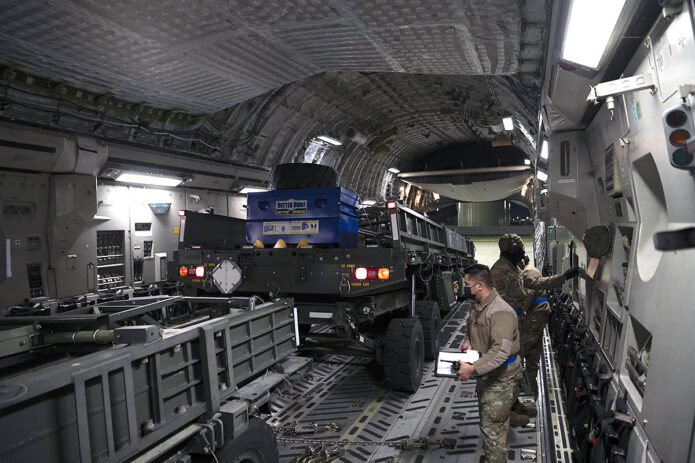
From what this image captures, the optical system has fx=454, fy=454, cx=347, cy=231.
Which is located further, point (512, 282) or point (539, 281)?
point (512, 282)

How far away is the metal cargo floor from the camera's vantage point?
413 centimetres

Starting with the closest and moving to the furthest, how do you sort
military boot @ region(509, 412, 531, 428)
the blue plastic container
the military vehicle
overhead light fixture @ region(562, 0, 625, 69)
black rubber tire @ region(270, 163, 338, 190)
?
overhead light fixture @ region(562, 0, 625, 69)
military boot @ region(509, 412, 531, 428)
the military vehicle
the blue plastic container
black rubber tire @ region(270, 163, 338, 190)

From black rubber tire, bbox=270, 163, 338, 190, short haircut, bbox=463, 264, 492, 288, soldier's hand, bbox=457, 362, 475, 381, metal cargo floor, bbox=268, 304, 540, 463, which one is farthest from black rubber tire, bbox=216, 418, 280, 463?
black rubber tire, bbox=270, 163, 338, 190

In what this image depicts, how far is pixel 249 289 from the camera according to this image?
5.57m

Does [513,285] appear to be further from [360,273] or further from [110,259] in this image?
[110,259]

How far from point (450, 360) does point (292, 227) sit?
2937mm

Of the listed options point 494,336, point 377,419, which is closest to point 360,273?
point 377,419

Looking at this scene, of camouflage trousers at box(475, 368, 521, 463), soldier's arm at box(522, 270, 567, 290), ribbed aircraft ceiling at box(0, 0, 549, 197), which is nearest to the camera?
camouflage trousers at box(475, 368, 521, 463)

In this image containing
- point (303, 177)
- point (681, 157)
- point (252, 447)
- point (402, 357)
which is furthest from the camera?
point (303, 177)

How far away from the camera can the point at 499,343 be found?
3.45 m

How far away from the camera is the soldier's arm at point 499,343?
11.2ft

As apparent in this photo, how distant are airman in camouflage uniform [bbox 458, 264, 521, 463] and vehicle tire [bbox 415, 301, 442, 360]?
9.46 ft

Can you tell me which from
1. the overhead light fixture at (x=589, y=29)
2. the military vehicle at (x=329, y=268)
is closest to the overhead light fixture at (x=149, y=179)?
the military vehicle at (x=329, y=268)

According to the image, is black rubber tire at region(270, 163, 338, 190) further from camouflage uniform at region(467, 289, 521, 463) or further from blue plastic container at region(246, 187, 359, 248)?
camouflage uniform at region(467, 289, 521, 463)
